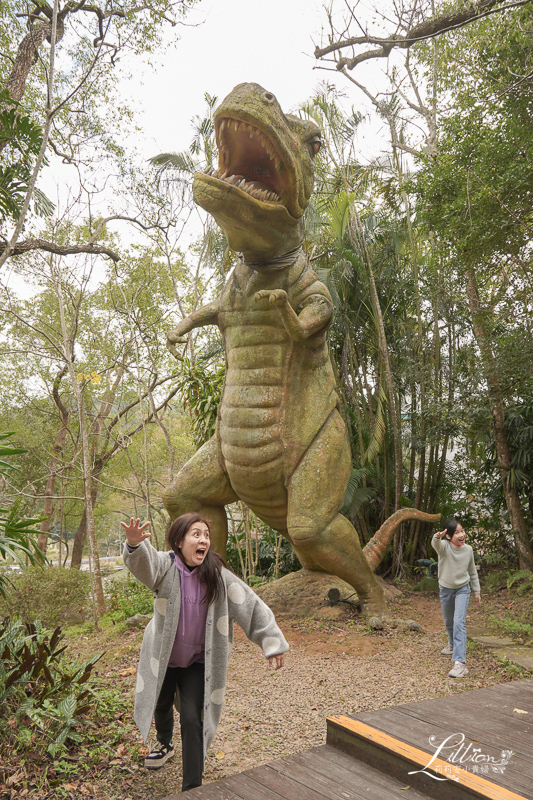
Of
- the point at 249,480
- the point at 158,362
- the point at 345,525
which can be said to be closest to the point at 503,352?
the point at 345,525

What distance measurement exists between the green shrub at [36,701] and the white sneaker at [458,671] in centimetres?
221

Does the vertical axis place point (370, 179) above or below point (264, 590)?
above

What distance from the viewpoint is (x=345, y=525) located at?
4.19 metres

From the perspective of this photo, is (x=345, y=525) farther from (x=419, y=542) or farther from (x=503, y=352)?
(x=419, y=542)

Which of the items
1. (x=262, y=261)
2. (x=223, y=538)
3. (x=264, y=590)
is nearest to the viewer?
(x=262, y=261)

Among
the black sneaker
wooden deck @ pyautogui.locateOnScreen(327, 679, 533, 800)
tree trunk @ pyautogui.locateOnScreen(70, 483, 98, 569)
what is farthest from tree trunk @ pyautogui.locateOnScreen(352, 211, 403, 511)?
tree trunk @ pyautogui.locateOnScreen(70, 483, 98, 569)

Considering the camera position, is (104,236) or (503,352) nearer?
(503,352)

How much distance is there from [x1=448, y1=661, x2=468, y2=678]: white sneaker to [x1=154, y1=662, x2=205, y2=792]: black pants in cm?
209

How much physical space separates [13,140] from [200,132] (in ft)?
14.0

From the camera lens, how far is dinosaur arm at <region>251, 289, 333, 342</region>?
346cm

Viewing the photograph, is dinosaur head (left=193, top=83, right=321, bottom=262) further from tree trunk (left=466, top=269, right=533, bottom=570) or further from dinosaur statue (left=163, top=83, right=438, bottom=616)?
tree trunk (left=466, top=269, right=533, bottom=570)

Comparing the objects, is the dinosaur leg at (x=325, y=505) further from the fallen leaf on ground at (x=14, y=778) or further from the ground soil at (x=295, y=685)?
the fallen leaf on ground at (x=14, y=778)

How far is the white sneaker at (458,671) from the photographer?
3791mm

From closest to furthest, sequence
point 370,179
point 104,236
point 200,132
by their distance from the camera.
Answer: point 200,132, point 370,179, point 104,236
